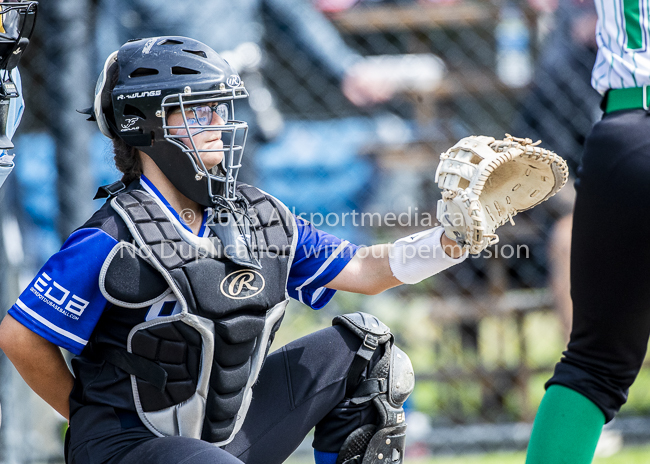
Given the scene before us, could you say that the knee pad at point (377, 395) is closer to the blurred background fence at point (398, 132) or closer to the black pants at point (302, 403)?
the black pants at point (302, 403)

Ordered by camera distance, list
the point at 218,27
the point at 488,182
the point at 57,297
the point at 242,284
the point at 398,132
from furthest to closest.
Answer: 1. the point at 398,132
2. the point at 218,27
3. the point at 488,182
4. the point at 242,284
5. the point at 57,297

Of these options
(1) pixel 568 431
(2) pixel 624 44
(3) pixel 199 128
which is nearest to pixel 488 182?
(2) pixel 624 44

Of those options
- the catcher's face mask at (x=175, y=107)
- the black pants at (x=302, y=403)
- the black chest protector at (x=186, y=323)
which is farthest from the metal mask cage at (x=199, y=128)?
the black pants at (x=302, y=403)

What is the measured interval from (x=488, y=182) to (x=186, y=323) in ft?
2.91

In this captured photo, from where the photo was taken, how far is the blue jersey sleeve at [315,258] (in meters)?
2.10

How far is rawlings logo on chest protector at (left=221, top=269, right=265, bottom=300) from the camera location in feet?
6.04

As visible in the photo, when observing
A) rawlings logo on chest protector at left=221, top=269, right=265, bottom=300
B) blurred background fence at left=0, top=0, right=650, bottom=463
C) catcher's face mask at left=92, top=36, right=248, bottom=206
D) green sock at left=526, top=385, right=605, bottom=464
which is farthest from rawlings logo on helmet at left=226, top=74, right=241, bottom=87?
blurred background fence at left=0, top=0, right=650, bottom=463

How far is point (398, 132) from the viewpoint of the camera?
4125mm

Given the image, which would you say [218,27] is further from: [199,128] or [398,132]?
[199,128]

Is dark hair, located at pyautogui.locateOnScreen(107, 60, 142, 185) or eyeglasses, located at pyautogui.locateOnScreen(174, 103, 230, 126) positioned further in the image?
dark hair, located at pyautogui.locateOnScreen(107, 60, 142, 185)

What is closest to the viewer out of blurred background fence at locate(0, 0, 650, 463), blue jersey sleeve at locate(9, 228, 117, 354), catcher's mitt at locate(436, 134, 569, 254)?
blue jersey sleeve at locate(9, 228, 117, 354)

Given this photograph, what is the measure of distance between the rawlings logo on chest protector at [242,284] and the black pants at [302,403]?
0.37m

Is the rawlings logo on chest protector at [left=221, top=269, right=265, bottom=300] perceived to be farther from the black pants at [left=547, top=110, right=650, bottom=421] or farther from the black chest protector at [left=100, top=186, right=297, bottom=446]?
the black pants at [left=547, top=110, right=650, bottom=421]

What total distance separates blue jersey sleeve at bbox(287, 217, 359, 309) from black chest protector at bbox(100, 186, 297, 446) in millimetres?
171
